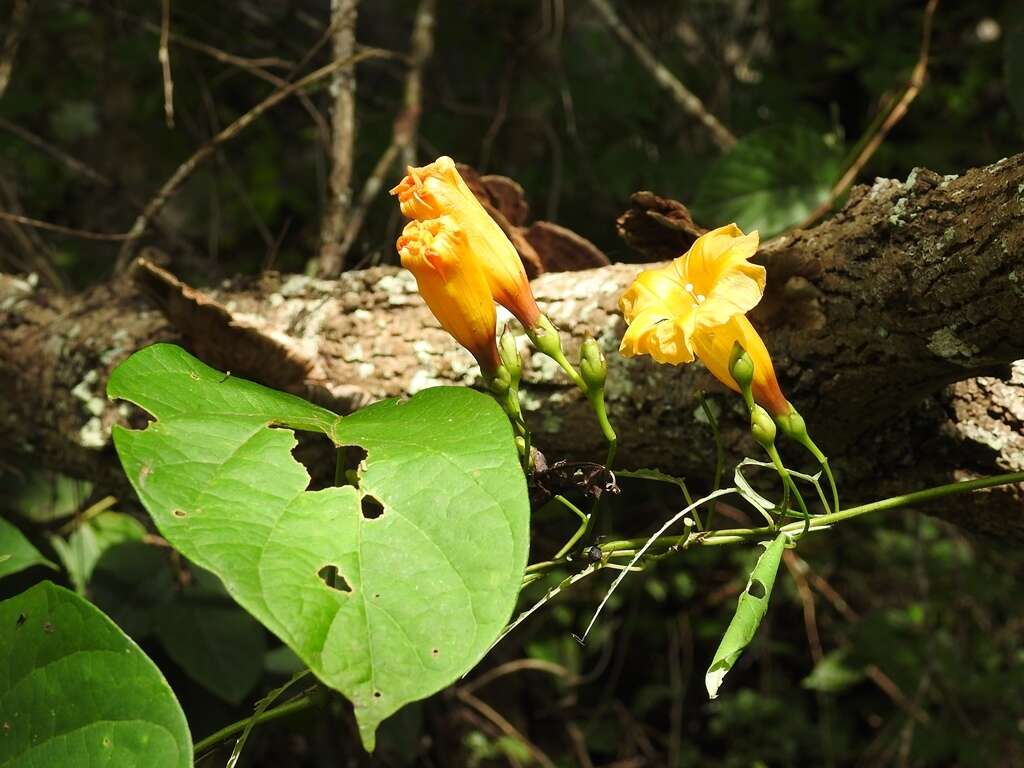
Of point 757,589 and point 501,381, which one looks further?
point 501,381

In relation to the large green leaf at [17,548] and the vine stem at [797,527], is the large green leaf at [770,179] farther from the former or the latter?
the large green leaf at [17,548]

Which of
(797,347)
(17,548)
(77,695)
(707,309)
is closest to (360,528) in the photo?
(77,695)

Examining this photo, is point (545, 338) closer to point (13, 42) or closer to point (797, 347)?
point (797, 347)

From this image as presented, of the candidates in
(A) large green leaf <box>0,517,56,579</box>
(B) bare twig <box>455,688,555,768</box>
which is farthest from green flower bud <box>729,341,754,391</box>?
(B) bare twig <box>455,688,555,768</box>

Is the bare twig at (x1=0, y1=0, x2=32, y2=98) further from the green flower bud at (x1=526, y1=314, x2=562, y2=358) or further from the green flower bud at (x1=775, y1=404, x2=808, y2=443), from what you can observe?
the green flower bud at (x1=775, y1=404, x2=808, y2=443)

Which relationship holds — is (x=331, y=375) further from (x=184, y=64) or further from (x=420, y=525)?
(x=184, y=64)

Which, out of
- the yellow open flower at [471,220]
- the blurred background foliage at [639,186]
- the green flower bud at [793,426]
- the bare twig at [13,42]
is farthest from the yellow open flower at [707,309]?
the bare twig at [13,42]

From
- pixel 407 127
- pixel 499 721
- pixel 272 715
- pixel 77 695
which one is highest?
pixel 407 127
